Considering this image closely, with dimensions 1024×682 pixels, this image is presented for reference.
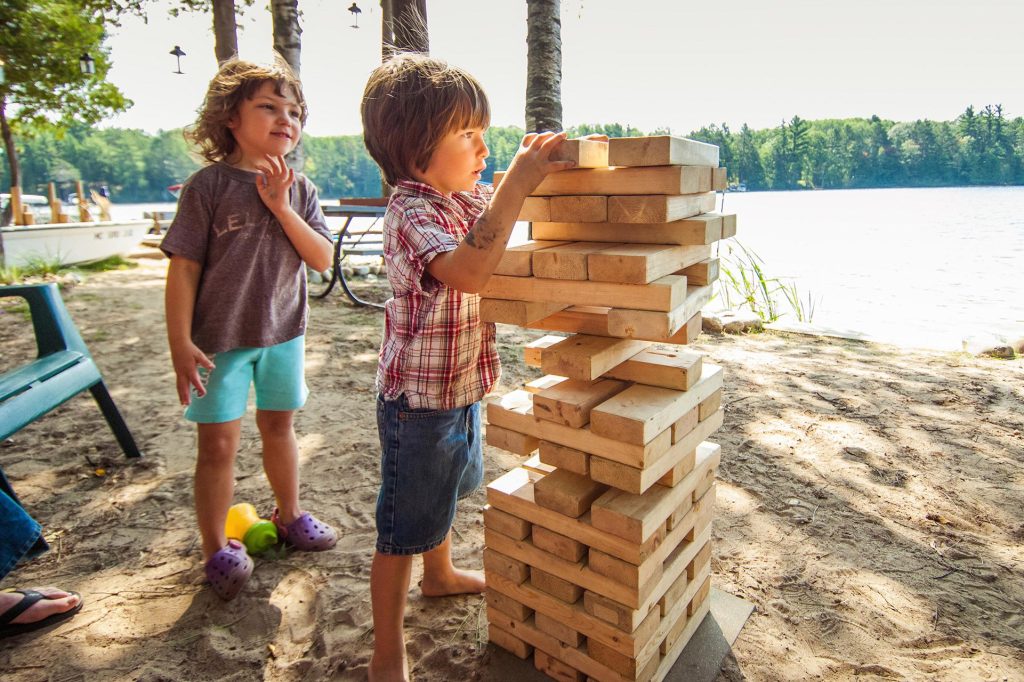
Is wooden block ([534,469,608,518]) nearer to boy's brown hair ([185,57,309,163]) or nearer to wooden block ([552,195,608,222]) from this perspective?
wooden block ([552,195,608,222])

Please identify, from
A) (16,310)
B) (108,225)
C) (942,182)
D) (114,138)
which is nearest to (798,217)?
(942,182)

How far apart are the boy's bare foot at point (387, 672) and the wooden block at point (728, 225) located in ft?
4.90

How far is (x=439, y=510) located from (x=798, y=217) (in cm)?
2548

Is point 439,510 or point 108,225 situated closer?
point 439,510

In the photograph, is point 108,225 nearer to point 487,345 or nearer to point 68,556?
point 68,556

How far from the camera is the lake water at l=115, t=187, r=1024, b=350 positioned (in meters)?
7.23

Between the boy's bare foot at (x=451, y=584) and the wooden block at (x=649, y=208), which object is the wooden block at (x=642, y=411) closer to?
the wooden block at (x=649, y=208)

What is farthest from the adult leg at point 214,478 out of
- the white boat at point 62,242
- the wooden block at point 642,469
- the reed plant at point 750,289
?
the white boat at point 62,242

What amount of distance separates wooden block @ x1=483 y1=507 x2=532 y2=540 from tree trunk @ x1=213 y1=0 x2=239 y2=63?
9.47 m

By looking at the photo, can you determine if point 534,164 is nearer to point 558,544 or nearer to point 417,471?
point 417,471

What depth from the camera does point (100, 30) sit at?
12883 millimetres

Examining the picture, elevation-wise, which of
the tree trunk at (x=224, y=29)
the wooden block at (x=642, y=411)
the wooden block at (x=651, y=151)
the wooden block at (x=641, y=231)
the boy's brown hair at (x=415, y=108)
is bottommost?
the wooden block at (x=642, y=411)

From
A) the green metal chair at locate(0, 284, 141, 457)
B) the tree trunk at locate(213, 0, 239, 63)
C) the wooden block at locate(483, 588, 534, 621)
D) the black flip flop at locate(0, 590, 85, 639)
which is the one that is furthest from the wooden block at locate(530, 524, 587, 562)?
the tree trunk at locate(213, 0, 239, 63)

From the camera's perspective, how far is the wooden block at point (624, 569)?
58.5 inches
